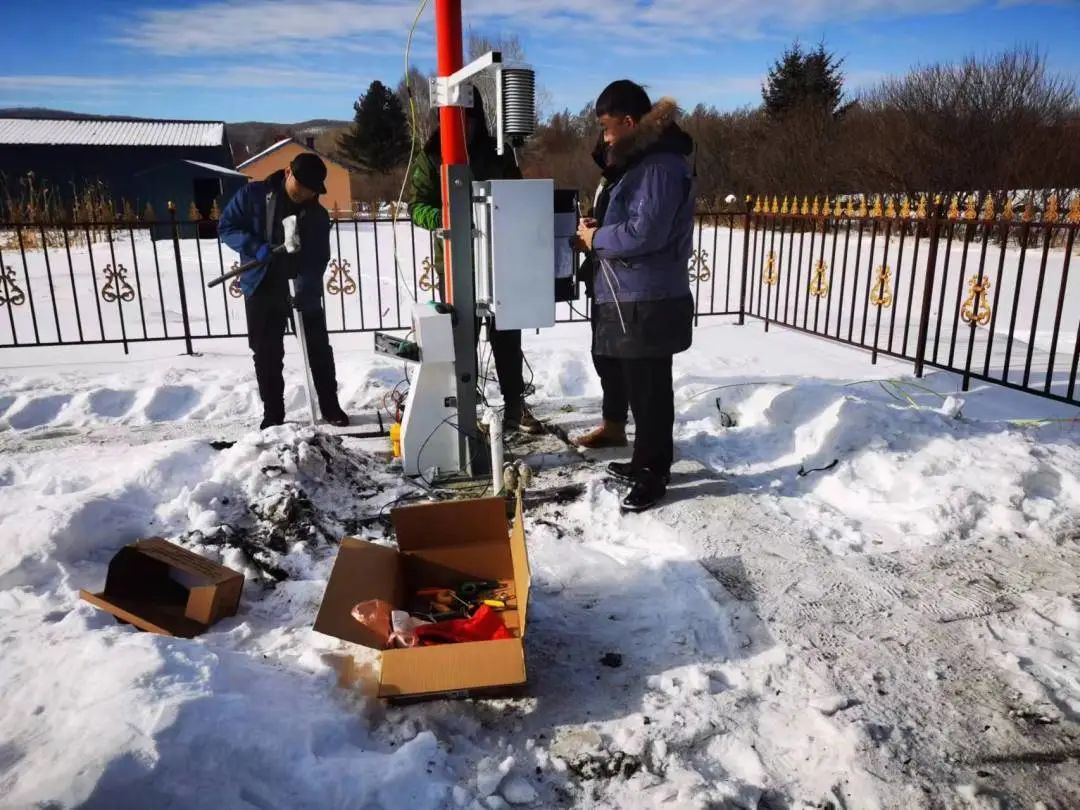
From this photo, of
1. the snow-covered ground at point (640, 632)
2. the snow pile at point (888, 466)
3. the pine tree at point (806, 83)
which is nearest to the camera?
the snow-covered ground at point (640, 632)

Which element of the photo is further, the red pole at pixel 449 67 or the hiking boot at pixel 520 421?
the hiking boot at pixel 520 421

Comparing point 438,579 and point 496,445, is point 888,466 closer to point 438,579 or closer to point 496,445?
point 496,445

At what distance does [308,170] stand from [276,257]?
55 centimetres

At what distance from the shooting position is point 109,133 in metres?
30.8

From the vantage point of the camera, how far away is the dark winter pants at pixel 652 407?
143 inches

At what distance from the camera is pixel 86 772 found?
1.70m

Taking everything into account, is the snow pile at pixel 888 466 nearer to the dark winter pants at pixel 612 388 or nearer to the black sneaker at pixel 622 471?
the dark winter pants at pixel 612 388

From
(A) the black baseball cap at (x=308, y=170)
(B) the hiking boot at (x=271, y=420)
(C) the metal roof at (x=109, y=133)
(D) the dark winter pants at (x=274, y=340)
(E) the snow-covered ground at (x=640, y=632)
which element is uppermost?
(C) the metal roof at (x=109, y=133)

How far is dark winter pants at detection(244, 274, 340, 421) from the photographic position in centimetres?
462

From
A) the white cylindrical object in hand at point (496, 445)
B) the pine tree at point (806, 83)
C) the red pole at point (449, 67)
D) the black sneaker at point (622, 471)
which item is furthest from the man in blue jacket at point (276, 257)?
the pine tree at point (806, 83)

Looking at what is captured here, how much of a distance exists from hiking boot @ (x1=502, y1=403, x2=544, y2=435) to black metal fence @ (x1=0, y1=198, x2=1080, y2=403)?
2.48 ft

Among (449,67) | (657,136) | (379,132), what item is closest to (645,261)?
(657,136)

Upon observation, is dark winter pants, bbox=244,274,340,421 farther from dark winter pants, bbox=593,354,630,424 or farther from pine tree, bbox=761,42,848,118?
pine tree, bbox=761,42,848,118

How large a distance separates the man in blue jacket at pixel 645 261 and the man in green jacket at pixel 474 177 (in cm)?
73
